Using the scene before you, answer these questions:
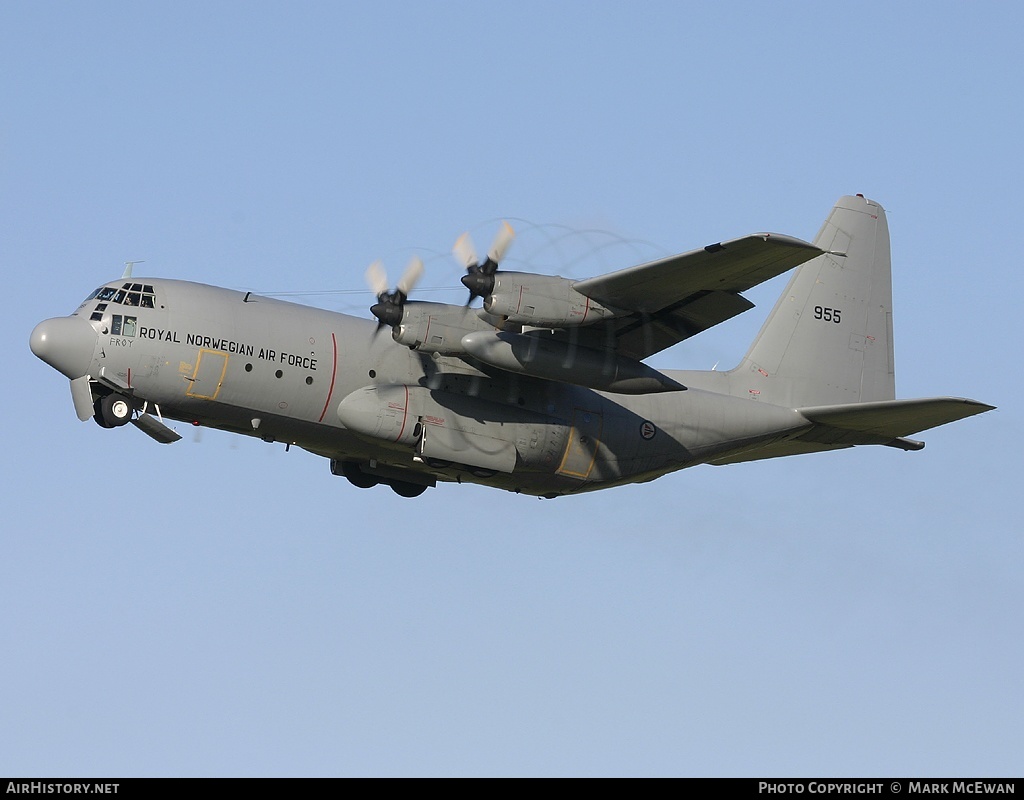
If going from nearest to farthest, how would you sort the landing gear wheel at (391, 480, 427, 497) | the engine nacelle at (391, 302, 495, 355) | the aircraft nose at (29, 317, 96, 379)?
the aircraft nose at (29, 317, 96, 379)
the engine nacelle at (391, 302, 495, 355)
the landing gear wheel at (391, 480, 427, 497)

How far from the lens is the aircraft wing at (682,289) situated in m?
20.0

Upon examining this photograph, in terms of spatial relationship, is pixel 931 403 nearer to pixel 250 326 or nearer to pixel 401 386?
pixel 401 386

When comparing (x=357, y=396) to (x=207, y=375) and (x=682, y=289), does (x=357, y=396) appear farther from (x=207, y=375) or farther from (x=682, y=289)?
(x=682, y=289)

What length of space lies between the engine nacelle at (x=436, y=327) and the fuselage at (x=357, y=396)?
2.47 feet

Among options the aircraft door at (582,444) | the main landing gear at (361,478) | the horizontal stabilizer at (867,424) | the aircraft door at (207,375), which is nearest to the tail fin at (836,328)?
the horizontal stabilizer at (867,424)

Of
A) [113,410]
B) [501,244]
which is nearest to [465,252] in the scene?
[501,244]

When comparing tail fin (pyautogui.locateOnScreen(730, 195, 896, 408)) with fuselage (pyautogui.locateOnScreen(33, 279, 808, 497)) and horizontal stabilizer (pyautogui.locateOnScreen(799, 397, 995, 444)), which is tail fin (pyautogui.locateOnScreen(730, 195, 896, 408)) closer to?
horizontal stabilizer (pyautogui.locateOnScreen(799, 397, 995, 444))

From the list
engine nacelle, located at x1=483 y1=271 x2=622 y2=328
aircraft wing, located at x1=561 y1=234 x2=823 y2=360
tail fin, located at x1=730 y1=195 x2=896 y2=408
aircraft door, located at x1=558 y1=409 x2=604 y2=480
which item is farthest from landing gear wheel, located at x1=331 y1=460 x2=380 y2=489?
tail fin, located at x1=730 y1=195 x2=896 y2=408

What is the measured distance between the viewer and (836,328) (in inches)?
1084

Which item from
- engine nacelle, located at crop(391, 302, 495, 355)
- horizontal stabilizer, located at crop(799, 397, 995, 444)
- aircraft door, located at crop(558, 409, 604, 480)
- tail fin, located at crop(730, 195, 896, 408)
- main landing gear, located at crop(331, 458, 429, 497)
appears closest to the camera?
engine nacelle, located at crop(391, 302, 495, 355)

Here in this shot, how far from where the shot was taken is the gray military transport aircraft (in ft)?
70.1

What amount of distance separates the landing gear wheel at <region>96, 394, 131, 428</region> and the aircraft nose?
527 mm

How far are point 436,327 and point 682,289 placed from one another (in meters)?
3.80

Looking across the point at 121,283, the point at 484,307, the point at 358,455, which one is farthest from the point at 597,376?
the point at 121,283
